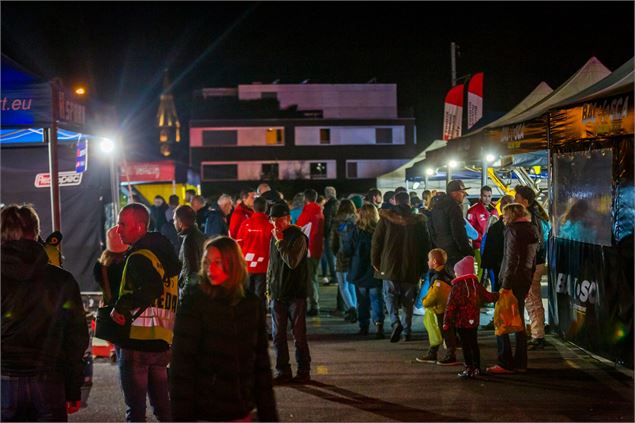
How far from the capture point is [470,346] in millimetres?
7734

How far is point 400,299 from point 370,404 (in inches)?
124

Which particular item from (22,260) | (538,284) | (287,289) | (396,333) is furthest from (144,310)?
(538,284)

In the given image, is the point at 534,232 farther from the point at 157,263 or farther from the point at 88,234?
the point at 88,234

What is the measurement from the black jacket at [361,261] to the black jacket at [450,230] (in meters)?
1.08

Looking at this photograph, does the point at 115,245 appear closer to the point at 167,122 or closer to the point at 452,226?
the point at 452,226

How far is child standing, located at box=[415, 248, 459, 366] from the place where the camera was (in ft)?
27.7

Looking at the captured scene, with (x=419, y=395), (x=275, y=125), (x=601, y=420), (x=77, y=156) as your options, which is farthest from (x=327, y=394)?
(x=275, y=125)

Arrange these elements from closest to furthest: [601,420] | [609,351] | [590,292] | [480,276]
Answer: [601,420]
[609,351]
[590,292]
[480,276]

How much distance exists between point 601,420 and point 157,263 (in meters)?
4.01

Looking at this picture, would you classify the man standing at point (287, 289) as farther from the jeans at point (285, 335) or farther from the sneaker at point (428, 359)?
the sneaker at point (428, 359)

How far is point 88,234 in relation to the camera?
1230 cm

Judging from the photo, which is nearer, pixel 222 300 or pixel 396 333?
pixel 222 300

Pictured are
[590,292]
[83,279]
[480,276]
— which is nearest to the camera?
[590,292]

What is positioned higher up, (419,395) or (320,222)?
(320,222)
